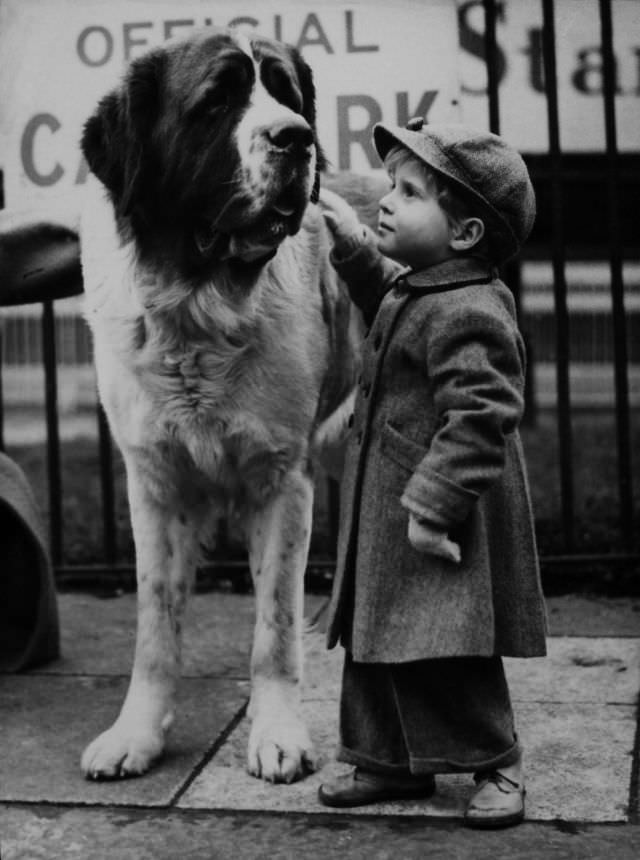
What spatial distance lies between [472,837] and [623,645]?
1500 mm

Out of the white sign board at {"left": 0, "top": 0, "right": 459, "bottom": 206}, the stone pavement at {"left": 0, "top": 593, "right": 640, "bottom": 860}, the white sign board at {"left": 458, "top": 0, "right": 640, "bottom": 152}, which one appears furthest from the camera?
the white sign board at {"left": 458, "top": 0, "right": 640, "bottom": 152}

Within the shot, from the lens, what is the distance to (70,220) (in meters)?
3.61

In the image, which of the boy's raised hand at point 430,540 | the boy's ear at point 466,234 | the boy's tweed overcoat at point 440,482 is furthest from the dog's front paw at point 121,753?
the boy's ear at point 466,234

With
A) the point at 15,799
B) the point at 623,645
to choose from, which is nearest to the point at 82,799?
the point at 15,799

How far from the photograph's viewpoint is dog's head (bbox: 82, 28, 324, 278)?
9.21 feet

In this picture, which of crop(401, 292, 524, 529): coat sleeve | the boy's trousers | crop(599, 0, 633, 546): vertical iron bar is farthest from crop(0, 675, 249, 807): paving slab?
crop(599, 0, 633, 546): vertical iron bar

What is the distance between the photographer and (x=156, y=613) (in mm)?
3182

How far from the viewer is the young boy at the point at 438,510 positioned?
Result: 2518 millimetres

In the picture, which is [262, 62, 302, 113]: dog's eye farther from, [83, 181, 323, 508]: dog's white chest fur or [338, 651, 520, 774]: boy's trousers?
[338, 651, 520, 774]: boy's trousers

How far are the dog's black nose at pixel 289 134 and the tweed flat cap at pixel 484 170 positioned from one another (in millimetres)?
217

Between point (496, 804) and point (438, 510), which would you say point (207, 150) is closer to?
point (438, 510)

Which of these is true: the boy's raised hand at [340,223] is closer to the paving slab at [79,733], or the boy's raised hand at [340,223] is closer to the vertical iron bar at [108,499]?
the paving slab at [79,733]

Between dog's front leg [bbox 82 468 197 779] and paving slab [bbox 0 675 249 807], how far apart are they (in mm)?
100

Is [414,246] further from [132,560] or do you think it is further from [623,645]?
[132,560]
